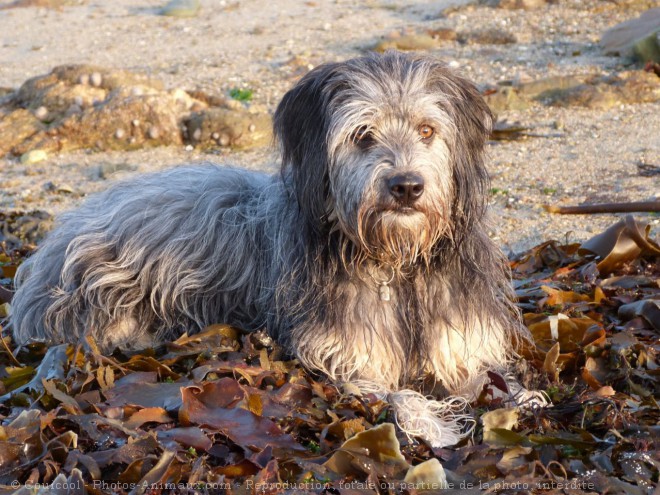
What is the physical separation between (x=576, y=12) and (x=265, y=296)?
9.92 meters

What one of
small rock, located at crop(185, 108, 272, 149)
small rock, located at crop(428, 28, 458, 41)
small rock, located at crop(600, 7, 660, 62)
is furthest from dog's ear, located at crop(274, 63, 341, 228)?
Answer: small rock, located at crop(428, 28, 458, 41)

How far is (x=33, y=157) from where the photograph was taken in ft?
31.1

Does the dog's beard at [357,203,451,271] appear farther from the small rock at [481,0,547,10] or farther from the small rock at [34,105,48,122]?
the small rock at [481,0,547,10]

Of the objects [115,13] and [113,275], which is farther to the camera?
[115,13]

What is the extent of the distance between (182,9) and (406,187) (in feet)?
40.5

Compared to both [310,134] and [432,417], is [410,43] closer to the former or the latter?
[310,134]

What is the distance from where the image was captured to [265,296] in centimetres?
490

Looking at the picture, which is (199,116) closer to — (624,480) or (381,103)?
(381,103)

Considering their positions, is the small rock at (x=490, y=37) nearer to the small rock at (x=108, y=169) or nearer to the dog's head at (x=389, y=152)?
the small rock at (x=108, y=169)

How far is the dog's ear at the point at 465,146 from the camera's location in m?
4.23

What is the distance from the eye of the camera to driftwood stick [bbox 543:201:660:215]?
22.6ft

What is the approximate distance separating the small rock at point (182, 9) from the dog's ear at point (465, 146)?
11731mm

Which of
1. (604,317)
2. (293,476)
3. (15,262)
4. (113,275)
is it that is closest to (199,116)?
(15,262)

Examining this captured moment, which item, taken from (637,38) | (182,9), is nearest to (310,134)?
(637,38)
